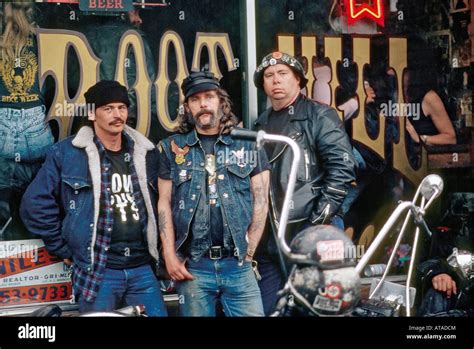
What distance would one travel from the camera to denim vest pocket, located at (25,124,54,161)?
20.7 ft

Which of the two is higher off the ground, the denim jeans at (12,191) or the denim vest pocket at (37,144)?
the denim vest pocket at (37,144)

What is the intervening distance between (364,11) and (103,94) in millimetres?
2003

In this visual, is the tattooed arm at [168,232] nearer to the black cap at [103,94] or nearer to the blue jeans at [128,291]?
the blue jeans at [128,291]

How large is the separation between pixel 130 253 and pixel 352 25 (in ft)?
7.59

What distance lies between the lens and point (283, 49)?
655cm

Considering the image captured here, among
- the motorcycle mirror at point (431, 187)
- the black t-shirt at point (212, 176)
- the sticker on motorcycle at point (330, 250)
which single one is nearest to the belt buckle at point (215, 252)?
the black t-shirt at point (212, 176)

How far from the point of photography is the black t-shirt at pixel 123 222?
6328mm

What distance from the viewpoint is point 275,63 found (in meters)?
6.50

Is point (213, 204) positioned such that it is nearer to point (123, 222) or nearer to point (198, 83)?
point (123, 222)

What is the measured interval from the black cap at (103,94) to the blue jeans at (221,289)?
1273 mm

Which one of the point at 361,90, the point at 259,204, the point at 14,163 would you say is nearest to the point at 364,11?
the point at 361,90
